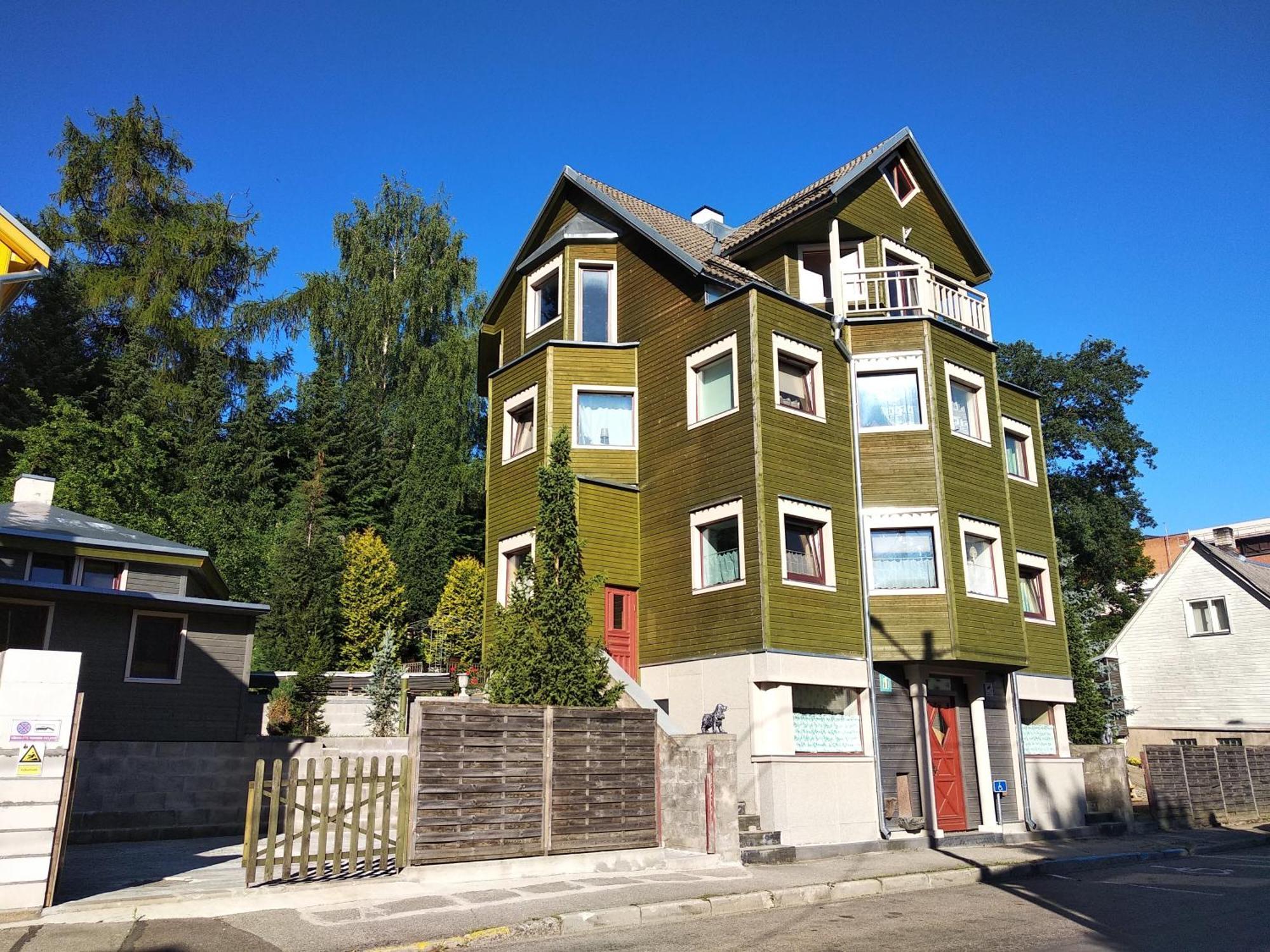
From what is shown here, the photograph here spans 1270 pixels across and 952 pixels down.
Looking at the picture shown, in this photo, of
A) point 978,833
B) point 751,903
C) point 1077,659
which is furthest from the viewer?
point 1077,659

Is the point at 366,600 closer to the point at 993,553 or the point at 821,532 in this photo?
the point at 821,532

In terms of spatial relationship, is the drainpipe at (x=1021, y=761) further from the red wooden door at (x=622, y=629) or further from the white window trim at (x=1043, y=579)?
the red wooden door at (x=622, y=629)

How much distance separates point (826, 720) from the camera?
17859 millimetres

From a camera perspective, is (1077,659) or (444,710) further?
(1077,659)

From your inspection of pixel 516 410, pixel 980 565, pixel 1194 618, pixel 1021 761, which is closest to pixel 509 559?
pixel 516 410

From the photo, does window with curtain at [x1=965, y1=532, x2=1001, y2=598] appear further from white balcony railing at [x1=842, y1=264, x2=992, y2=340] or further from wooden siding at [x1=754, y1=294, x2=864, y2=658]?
white balcony railing at [x1=842, y1=264, x2=992, y2=340]

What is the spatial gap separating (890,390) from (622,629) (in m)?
7.74

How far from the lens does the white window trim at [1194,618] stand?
3531cm

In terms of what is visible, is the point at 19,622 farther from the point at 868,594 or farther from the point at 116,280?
the point at 116,280

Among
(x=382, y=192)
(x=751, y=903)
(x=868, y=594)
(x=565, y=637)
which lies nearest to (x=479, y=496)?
(x=382, y=192)

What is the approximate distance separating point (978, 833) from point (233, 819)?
14797mm

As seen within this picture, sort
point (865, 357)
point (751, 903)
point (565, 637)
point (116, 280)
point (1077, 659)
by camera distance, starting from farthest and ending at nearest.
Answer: point (116, 280), point (1077, 659), point (865, 357), point (565, 637), point (751, 903)

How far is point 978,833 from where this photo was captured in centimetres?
1892

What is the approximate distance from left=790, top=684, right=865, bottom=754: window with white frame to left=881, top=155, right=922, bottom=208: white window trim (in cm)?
1224
